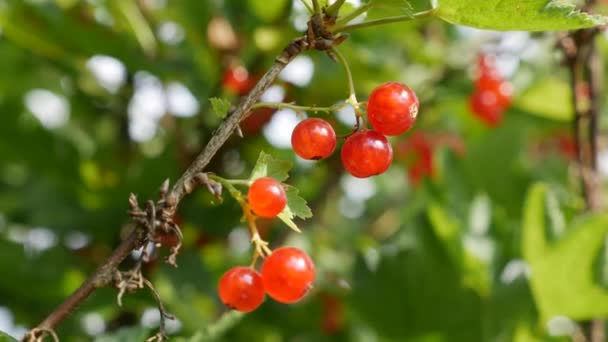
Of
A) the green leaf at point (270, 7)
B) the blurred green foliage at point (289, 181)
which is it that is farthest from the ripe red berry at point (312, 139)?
the green leaf at point (270, 7)

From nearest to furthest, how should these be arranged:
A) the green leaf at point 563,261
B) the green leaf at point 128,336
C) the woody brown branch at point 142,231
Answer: the woody brown branch at point 142,231 → the green leaf at point 128,336 → the green leaf at point 563,261

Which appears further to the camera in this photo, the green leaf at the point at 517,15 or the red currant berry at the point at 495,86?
the red currant berry at the point at 495,86

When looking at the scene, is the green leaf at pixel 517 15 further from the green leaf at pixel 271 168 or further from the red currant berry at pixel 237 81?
the red currant berry at pixel 237 81

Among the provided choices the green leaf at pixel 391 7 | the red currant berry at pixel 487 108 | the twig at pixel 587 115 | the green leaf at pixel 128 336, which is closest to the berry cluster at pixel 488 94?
the red currant berry at pixel 487 108

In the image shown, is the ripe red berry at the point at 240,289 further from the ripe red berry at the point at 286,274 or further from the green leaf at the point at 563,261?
the green leaf at the point at 563,261

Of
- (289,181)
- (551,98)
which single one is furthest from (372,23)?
(551,98)

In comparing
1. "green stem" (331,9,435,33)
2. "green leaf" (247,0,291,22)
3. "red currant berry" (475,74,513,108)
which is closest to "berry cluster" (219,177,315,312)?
"green stem" (331,9,435,33)

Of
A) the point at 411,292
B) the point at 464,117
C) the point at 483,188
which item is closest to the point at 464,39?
the point at 464,117

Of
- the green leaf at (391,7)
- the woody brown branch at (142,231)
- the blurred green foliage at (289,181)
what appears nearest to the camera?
the woody brown branch at (142,231)

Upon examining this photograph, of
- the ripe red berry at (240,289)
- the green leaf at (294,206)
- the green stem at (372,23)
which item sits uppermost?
the green stem at (372,23)

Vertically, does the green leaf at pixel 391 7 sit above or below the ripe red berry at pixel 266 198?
above
